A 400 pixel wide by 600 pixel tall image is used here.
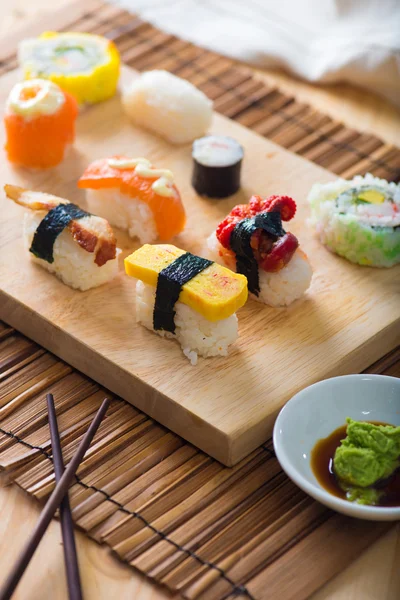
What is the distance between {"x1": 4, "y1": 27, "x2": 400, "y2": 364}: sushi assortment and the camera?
344 cm

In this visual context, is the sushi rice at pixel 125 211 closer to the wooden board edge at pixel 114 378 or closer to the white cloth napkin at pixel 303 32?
the wooden board edge at pixel 114 378

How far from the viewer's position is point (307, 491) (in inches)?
116

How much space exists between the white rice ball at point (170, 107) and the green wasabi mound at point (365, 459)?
2065mm

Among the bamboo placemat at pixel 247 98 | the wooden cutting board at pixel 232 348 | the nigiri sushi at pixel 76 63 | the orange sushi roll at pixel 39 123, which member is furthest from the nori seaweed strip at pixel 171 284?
the nigiri sushi at pixel 76 63

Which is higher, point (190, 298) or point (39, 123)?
point (39, 123)

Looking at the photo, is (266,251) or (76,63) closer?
(266,251)

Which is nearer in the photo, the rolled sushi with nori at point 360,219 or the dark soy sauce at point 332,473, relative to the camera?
the dark soy sauce at point 332,473

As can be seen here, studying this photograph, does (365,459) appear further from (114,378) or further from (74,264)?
(74,264)

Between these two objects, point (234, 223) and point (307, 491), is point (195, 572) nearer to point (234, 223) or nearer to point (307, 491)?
point (307, 491)

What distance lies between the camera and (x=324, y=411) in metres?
3.29

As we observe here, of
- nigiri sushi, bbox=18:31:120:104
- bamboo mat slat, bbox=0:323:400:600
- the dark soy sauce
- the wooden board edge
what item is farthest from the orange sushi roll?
the dark soy sauce

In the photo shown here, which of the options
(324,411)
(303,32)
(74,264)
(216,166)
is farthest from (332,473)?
(303,32)

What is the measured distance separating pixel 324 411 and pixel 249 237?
787mm

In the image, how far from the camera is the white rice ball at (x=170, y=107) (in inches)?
178
